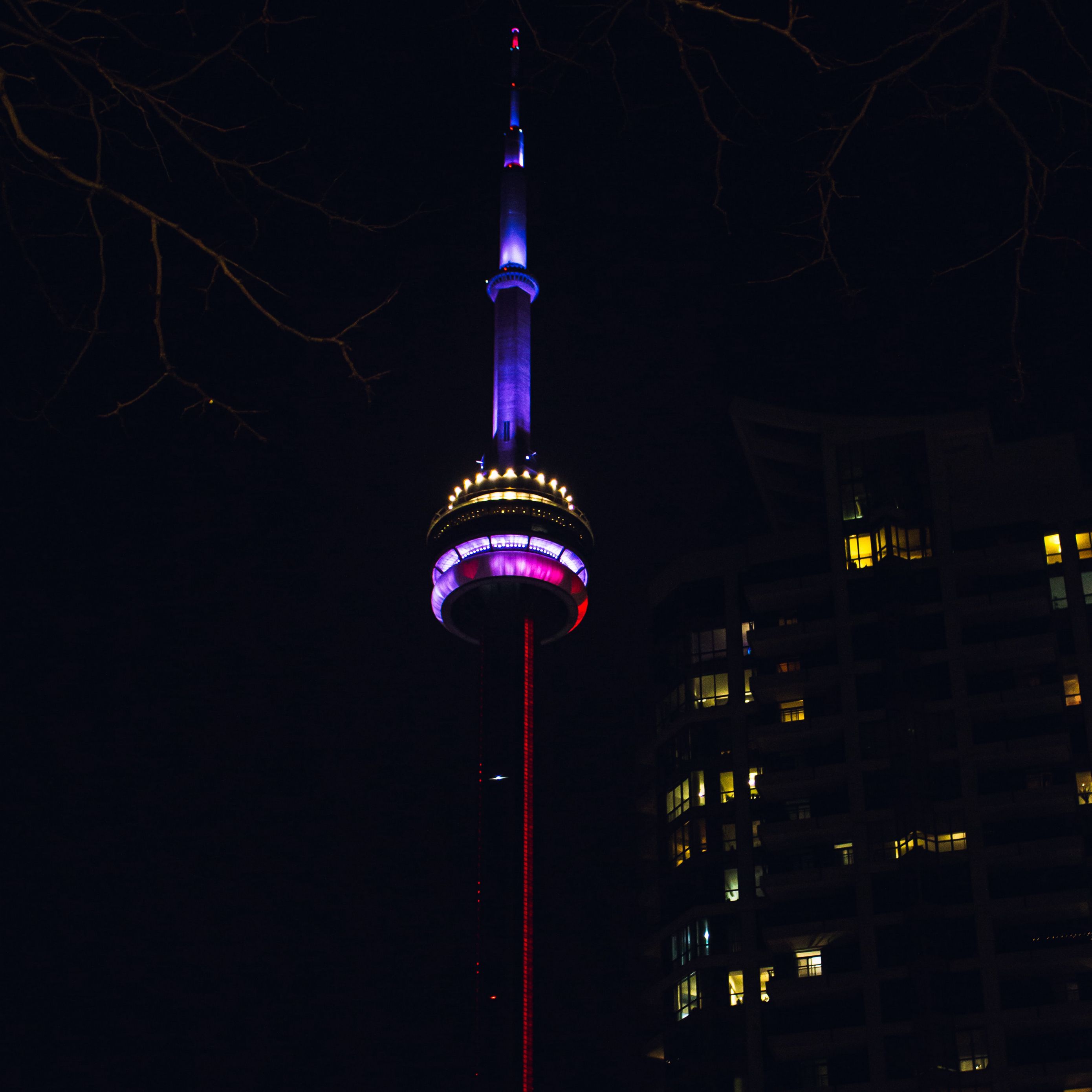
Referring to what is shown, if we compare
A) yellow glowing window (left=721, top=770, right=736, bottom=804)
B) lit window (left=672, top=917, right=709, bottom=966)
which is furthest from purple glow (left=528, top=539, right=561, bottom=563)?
lit window (left=672, top=917, right=709, bottom=966)

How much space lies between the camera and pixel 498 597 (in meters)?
103

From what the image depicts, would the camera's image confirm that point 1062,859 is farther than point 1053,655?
No

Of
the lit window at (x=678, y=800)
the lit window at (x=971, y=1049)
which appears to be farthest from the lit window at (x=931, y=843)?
the lit window at (x=678, y=800)

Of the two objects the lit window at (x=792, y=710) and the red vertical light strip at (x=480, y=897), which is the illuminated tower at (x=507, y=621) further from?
the lit window at (x=792, y=710)

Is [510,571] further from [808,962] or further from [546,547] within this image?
[808,962]

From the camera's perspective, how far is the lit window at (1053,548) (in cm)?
10006

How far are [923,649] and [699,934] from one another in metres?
28.3

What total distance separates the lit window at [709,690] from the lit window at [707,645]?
62.7 inches

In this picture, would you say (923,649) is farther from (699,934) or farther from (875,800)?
(699,934)

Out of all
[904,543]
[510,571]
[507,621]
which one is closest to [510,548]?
[510,571]

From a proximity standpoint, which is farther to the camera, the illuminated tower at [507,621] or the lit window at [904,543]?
the lit window at [904,543]

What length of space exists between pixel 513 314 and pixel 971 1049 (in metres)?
66.8

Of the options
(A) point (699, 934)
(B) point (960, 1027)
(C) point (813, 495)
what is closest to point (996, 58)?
(B) point (960, 1027)

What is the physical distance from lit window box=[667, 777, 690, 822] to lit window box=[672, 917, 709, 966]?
30.8 ft
